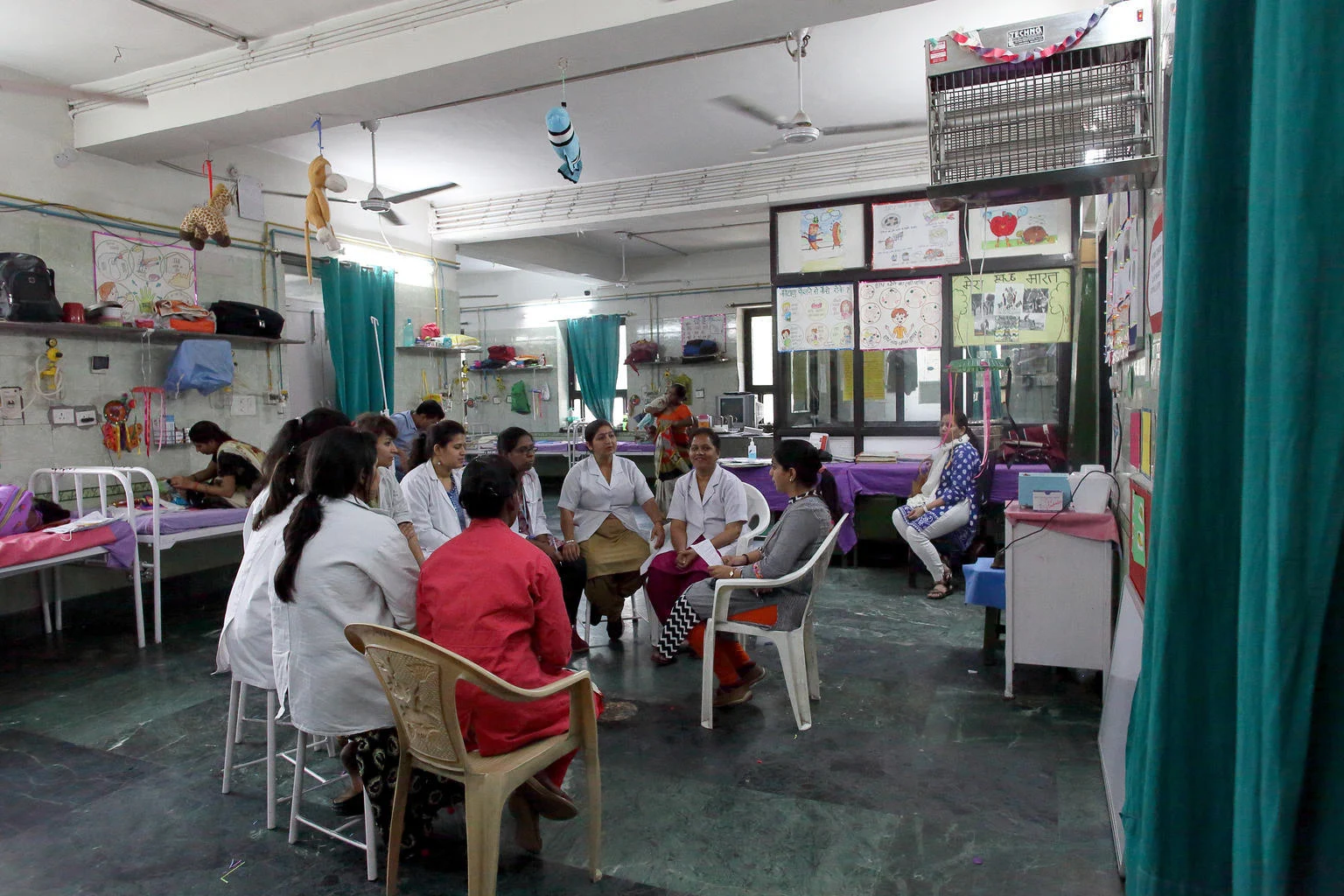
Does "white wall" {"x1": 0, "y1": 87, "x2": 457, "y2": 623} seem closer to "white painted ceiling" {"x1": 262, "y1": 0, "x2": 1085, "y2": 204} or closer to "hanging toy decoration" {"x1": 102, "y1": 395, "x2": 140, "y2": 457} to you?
"hanging toy decoration" {"x1": 102, "y1": 395, "x2": 140, "y2": 457}

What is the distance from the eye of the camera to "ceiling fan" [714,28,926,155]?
4.70 metres

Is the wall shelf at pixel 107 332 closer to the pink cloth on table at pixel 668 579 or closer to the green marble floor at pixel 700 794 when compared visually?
the green marble floor at pixel 700 794

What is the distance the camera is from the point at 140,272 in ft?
18.9

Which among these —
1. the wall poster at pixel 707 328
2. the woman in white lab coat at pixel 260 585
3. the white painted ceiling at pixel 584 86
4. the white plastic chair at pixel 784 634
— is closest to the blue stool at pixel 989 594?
the white plastic chair at pixel 784 634

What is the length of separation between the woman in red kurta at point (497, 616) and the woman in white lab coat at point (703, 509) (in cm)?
175

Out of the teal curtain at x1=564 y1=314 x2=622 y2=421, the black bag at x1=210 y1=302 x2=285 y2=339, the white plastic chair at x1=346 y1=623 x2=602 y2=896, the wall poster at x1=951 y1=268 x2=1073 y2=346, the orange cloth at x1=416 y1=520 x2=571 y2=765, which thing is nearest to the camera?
the white plastic chair at x1=346 y1=623 x2=602 y2=896

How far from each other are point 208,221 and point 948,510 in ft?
17.3

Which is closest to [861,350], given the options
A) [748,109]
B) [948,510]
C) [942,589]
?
[948,510]

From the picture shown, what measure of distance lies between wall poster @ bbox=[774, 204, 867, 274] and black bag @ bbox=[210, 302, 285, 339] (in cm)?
426

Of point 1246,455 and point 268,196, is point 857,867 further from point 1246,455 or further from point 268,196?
point 268,196

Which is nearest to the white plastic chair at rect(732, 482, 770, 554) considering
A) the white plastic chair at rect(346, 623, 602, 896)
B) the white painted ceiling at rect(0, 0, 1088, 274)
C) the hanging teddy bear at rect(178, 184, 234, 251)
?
the white plastic chair at rect(346, 623, 602, 896)

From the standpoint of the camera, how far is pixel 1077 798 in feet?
8.82

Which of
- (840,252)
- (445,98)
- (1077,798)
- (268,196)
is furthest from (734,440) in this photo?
(1077,798)

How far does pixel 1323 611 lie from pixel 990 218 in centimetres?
672
